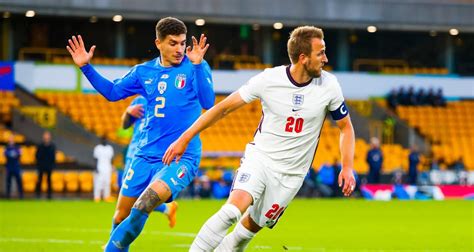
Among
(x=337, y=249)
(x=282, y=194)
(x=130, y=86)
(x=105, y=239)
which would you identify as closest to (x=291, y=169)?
(x=282, y=194)

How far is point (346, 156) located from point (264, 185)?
74cm

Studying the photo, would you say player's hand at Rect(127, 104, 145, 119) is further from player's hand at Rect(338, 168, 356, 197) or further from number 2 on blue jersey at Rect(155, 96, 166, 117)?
player's hand at Rect(338, 168, 356, 197)

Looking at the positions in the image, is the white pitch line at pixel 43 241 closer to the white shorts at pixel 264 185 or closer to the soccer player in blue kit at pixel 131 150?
the soccer player in blue kit at pixel 131 150

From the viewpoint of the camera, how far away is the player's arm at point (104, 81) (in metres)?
10.6

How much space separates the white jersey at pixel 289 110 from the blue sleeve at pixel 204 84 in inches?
46.8

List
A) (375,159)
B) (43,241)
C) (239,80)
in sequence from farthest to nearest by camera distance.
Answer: (239,80) < (375,159) < (43,241)

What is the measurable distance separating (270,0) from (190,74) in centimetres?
3102

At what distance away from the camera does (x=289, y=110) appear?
905cm

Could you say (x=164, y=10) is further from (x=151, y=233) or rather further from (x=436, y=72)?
(x=151, y=233)

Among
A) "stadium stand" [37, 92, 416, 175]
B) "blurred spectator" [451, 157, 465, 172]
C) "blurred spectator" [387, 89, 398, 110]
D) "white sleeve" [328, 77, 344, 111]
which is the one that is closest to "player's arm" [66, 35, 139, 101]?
"white sleeve" [328, 77, 344, 111]

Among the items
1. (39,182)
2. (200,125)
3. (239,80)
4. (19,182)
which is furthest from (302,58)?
(239,80)

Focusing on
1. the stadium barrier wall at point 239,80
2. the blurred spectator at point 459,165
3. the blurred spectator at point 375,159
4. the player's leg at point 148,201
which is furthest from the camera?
the stadium barrier wall at point 239,80

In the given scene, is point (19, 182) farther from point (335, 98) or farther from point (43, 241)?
point (335, 98)

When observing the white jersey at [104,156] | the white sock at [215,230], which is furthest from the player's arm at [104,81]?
the white jersey at [104,156]
